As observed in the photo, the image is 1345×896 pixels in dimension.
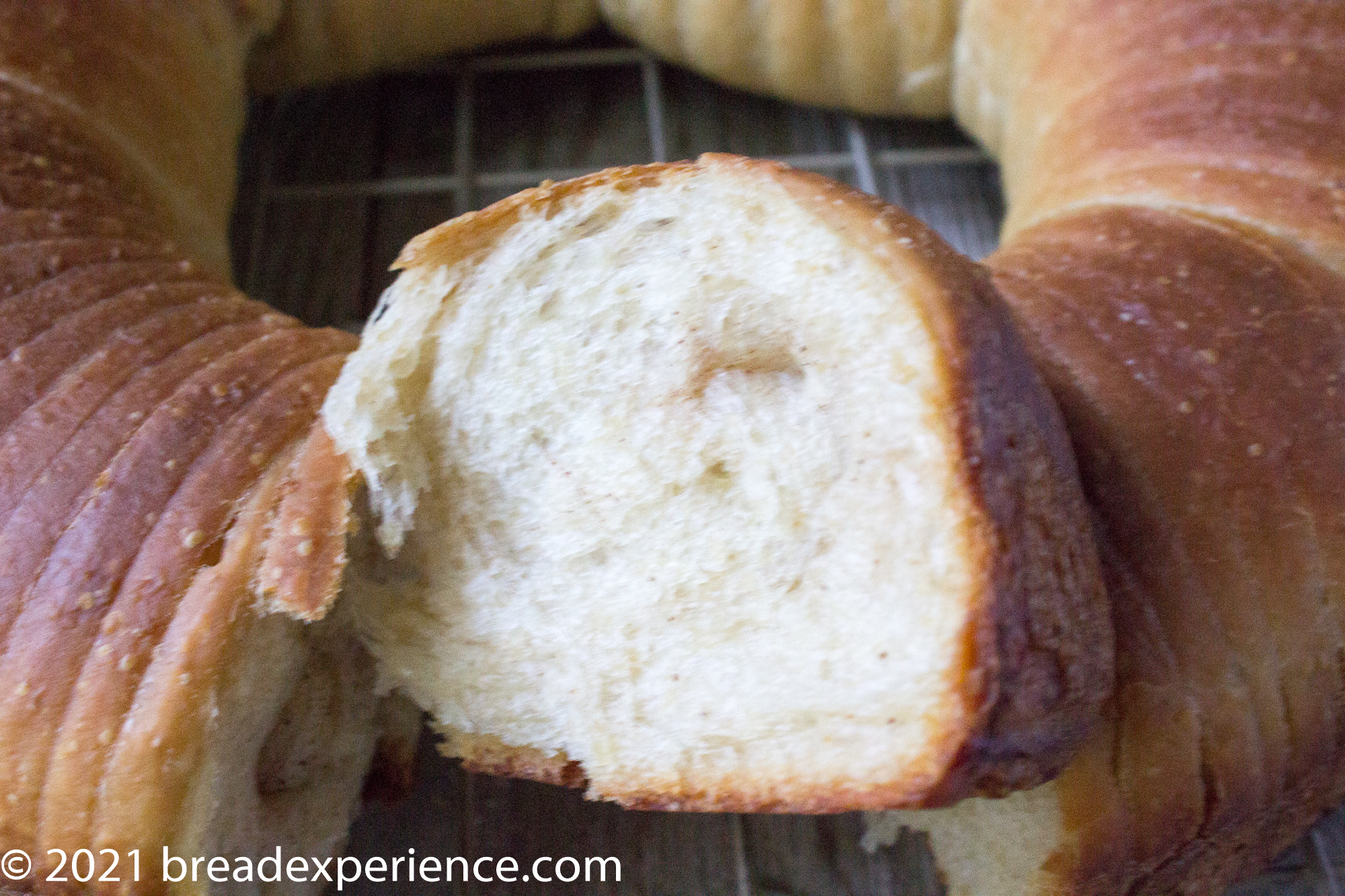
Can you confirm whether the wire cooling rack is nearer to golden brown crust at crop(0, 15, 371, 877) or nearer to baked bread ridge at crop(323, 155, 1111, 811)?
baked bread ridge at crop(323, 155, 1111, 811)

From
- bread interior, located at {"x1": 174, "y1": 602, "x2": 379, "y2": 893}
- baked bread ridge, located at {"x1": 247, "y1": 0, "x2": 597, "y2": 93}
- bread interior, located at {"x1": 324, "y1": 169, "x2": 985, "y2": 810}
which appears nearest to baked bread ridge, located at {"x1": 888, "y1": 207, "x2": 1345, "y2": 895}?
bread interior, located at {"x1": 324, "y1": 169, "x2": 985, "y2": 810}

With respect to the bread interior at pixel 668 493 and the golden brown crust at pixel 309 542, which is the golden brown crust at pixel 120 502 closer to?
the golden brown crust at pixel 309 542

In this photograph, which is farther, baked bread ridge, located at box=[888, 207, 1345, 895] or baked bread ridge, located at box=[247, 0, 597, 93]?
baked bread ridge, located at box=[247, 0, 597, 93]

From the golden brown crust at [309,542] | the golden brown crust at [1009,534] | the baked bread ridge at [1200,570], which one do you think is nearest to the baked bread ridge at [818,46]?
the baked bread ridge at [1200,570]

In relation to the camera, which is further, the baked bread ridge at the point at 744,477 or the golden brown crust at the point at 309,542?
the golden brown crust at the point at 309,542

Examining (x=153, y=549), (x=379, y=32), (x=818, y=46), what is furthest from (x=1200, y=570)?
(x=379, y=32)

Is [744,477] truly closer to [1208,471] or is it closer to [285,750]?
[1208,471]

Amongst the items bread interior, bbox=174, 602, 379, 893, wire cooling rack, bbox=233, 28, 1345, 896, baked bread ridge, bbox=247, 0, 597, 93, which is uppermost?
baked bread ridge, bbox=247, 0, 597, 93
